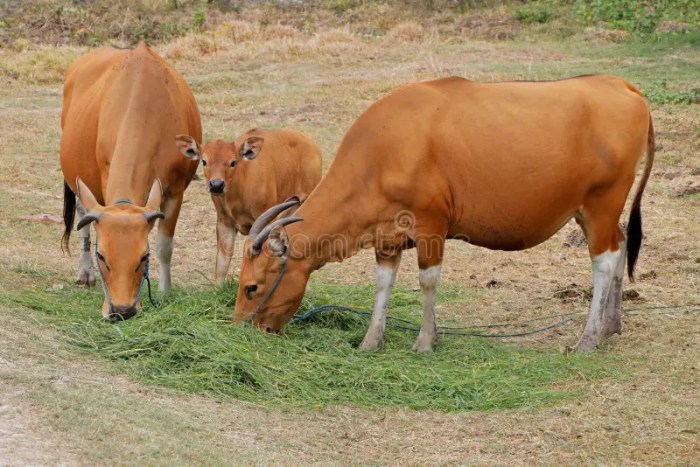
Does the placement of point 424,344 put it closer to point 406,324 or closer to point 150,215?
point 406,324

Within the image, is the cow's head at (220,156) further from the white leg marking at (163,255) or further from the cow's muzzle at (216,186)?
the white leg marking at (163,255)

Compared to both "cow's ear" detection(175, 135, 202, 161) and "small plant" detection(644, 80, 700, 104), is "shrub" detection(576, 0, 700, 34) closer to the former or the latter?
"small plant" detection(644, 80, 700, 104)

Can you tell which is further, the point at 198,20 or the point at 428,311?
the point at 198,20

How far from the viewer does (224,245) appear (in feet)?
34.4

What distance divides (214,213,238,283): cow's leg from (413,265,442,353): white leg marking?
2.30 meters

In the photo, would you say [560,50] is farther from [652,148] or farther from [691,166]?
[652,148]

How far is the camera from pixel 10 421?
5.94 metres

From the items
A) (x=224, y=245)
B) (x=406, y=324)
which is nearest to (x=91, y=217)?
(x=224, y=245)

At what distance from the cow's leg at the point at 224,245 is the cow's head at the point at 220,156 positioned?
0.43 meters

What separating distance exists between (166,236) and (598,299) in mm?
3674

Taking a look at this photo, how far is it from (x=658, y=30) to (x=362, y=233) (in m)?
17.3

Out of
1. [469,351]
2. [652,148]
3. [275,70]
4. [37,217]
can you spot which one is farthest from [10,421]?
[275,70]

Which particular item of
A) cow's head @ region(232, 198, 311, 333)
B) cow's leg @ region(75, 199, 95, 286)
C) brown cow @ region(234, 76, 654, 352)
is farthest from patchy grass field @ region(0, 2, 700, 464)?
brown cow @ region(234, 76, 654, 352)

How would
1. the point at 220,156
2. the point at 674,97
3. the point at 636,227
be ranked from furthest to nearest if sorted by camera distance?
the point at 674,97, the point at 220,156, the point at 636,227
